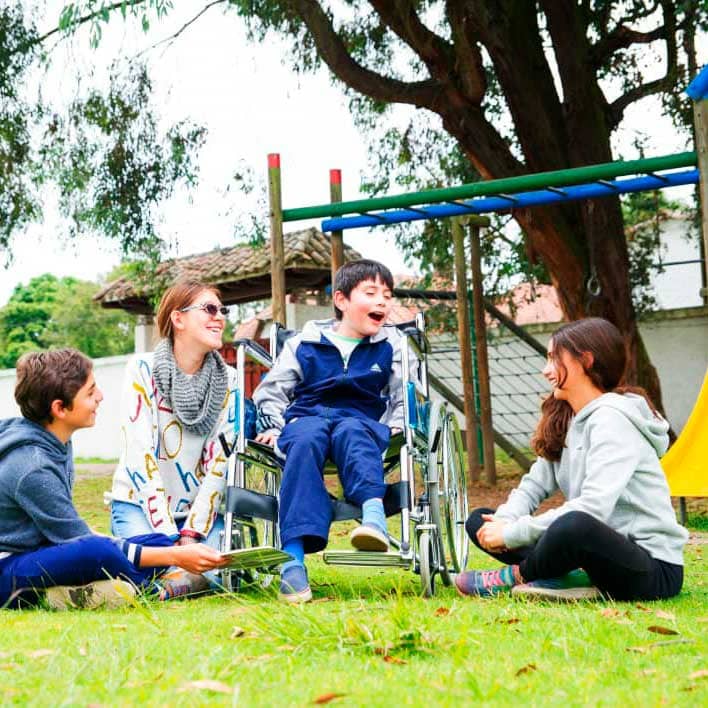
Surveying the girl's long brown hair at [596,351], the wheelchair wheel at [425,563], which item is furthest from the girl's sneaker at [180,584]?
the girl's long brown hair at [596,351]

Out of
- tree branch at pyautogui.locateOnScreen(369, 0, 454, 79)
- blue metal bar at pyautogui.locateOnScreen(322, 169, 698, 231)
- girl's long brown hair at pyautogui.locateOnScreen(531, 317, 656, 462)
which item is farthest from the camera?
tree branch at pyautogui.locateOnScreen(369, 0, 454, 79)

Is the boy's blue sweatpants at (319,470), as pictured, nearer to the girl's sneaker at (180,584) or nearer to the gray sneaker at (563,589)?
the girl's sneaker at (180,584)

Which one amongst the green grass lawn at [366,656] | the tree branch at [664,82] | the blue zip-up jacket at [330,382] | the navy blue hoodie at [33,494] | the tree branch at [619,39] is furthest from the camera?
the tree branch at [619,39]

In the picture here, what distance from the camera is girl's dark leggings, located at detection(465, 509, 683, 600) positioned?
329 cm

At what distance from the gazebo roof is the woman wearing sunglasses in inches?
364

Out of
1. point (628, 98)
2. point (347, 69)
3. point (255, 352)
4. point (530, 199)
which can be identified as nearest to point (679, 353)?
point (628, 98)

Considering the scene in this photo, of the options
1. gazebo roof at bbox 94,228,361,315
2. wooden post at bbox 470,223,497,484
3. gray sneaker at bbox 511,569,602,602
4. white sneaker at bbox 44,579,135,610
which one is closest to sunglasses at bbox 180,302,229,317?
white sneaker at bbox 44,579,135,610

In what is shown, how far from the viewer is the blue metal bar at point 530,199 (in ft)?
23.5

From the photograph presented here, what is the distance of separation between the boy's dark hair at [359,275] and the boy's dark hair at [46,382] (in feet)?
3.72

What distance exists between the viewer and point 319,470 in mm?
3785

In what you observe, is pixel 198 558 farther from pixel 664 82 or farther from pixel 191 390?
pixel 664 82

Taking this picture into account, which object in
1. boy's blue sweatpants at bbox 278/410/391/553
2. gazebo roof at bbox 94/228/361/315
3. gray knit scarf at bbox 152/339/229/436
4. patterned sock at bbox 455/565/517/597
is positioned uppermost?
gazebo roof at bbox 94/228/361/315

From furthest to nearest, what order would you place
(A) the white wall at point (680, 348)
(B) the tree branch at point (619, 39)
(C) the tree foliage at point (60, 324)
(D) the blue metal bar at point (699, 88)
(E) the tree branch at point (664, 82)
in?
(C) the tree foliage at point (60, 324)
(A) the white wall at point (680, 348)
(B) the tree branch at point (619, 39)
(E) the tree branch at point (664, 82)
(D) the blue metal bar at point (699, 88)

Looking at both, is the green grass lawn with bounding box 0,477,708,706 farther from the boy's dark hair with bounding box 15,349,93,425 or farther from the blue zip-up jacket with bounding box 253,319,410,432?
the blue zip-up jacket with bounding box 253,319,410,432
